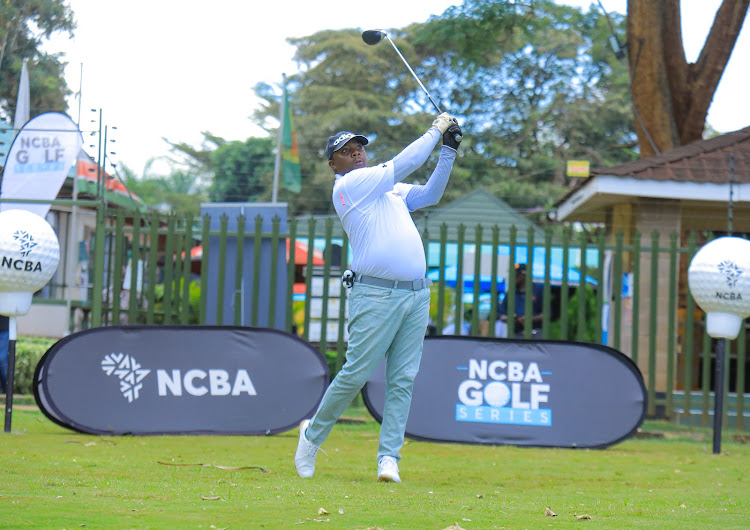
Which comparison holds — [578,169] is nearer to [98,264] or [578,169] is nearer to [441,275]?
[441,275]

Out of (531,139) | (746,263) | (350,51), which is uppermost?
(350,51)

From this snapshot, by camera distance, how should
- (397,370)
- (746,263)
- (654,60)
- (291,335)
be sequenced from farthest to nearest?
(654,60), (291,335), (746,263), (397,370)

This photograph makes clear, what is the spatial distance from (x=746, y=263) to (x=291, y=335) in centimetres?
329

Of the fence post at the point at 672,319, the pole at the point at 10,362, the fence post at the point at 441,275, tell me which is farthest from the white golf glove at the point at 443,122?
the fence post at the point at 672,319

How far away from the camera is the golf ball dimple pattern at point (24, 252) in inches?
252

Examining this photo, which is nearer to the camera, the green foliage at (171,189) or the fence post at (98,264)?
the fence post at (98,264)

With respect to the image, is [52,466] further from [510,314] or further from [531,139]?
[531,139]

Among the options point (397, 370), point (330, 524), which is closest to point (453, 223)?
point (397, 370)

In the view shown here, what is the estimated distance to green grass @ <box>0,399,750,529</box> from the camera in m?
3.59


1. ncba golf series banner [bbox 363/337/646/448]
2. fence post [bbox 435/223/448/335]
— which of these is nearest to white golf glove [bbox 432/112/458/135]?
ncba golf series banner [bbox 363/337/646/448]

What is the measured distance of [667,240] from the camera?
10016 millimetres

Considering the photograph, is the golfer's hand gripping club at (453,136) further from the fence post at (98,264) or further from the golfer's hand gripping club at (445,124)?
the fence post at (98,264)

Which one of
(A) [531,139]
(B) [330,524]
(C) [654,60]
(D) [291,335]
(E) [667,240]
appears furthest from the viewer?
(A) [531,139]

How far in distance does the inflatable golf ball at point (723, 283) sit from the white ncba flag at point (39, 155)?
17.0 ft
